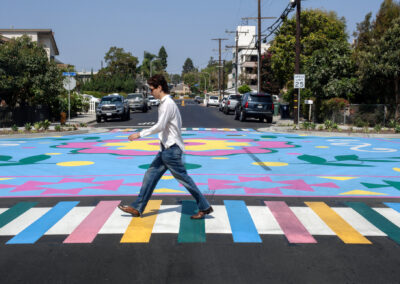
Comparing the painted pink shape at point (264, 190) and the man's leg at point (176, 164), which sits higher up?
the man's leg at point (176, 164)

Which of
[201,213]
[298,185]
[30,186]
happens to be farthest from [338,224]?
[30,186]

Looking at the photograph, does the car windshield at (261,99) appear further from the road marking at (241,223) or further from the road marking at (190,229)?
the road marking at (190,229)

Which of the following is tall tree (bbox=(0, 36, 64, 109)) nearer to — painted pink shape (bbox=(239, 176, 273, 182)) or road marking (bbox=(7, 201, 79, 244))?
painted pink shape (bbox=(239, 176, 273, 182))

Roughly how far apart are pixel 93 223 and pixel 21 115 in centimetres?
2413

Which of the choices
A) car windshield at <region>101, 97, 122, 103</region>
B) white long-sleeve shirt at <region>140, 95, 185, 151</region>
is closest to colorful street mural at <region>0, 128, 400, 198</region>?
white long-sleeve shirt at <region>140, 95, 185, 151</region>

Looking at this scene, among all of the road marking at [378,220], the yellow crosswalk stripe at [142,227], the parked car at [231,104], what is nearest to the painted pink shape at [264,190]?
the road marking at [378,220]

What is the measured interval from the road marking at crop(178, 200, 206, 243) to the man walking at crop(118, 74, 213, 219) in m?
0.13

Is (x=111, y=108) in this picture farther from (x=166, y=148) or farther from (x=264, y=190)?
(x=166, y=148)

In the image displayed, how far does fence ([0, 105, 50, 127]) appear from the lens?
26.8m

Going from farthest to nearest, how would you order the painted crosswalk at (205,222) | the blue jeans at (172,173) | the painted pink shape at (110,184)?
the painted pink shape at (110,184) < the blue jeans at (172,173) < the painted crosswalk at (205,222)

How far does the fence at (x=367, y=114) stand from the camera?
26.7m

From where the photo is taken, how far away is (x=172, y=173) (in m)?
6.23

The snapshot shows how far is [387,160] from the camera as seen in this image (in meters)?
13.0

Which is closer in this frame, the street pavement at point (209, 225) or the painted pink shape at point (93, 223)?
the street pavement at point (209, 225)
